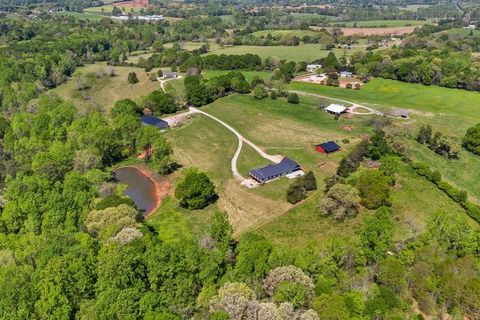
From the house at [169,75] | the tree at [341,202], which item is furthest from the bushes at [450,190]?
the house at [169,75]

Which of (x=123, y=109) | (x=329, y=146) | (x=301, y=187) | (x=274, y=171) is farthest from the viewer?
(x=123, y=109)

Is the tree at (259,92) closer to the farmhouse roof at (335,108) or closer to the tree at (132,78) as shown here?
the farmhouse roof at (335,108)

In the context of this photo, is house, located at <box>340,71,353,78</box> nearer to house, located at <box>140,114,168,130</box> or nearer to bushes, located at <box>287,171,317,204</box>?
house, located at <box>140,114,168,130</box>

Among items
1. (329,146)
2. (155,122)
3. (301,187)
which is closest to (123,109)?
(155,122)

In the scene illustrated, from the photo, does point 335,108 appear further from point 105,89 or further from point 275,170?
point 105,89

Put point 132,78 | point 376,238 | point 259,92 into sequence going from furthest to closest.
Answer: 1. point 132,78
2. point 259,92
3. point 376,238

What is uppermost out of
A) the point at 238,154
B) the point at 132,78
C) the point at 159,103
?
the point at 238,154
